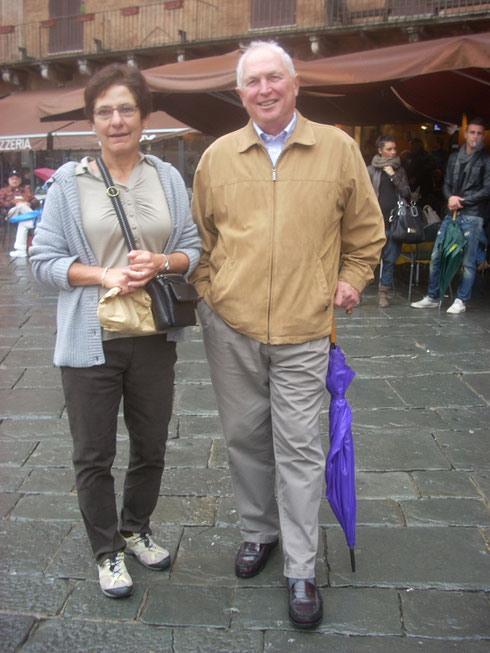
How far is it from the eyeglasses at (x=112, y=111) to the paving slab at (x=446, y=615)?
188cm

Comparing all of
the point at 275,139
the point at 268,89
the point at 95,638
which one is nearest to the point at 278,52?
the point at 268,89

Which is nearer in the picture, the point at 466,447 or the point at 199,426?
the point at 466,447

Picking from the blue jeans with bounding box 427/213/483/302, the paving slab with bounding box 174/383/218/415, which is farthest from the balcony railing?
the paving slab with bounding box 174/383/218/415

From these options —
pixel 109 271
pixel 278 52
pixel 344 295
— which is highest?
pixel 278 52

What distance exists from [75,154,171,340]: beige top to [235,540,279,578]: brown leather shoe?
938mm

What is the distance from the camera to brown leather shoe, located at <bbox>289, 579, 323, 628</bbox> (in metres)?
2.27

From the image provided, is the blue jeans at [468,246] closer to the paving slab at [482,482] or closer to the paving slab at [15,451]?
the paving slab at [482,482]

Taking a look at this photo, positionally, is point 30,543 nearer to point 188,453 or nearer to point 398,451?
point 188,453

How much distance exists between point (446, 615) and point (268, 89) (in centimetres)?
184

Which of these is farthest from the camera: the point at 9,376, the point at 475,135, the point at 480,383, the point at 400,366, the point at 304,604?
the point at 475,135

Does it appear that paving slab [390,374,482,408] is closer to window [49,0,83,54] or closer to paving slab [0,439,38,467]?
paving slab [0,439,38,467]

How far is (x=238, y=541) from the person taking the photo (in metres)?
2.81

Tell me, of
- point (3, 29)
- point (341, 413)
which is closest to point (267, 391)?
point (341, 413)

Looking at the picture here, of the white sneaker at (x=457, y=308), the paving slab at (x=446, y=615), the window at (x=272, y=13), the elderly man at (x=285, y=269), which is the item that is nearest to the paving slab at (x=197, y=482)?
the elderly man at (x=285, y=269)
